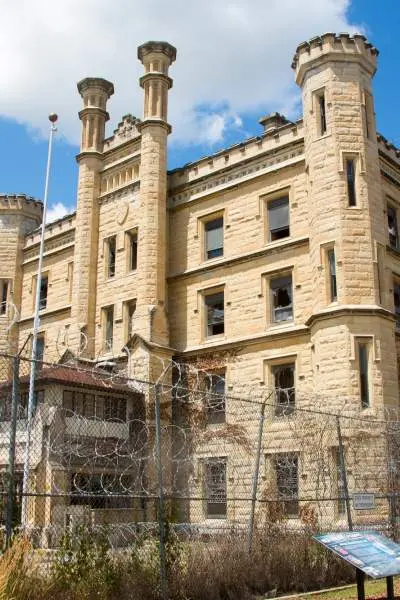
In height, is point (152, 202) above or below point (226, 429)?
above

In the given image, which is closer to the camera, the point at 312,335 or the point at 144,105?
the point at 312,335

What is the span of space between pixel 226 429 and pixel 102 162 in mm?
15918

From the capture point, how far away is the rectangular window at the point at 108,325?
32562mm

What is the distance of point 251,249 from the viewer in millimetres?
29531

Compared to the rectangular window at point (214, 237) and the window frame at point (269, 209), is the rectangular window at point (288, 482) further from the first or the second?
the rectangular window at point (214, 237)

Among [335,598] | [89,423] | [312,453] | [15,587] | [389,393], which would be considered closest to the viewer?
[15,587]

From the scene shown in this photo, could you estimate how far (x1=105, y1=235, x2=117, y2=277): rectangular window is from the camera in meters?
33.8

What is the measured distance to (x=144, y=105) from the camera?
109 ft

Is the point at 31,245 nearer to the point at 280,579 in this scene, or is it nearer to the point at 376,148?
the point at 376,148

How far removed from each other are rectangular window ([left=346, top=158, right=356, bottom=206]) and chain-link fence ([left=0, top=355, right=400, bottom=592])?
25.0 ft

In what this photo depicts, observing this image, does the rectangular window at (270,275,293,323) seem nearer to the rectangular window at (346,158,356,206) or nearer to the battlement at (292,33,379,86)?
the rectangular window at (346,158,356,206)

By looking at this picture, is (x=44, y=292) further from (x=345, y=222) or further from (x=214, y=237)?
(x=345, y=222)

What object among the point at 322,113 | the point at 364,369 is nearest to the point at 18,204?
the point at 322,113

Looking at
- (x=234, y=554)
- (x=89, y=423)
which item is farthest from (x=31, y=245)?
(x=234, y=554)
